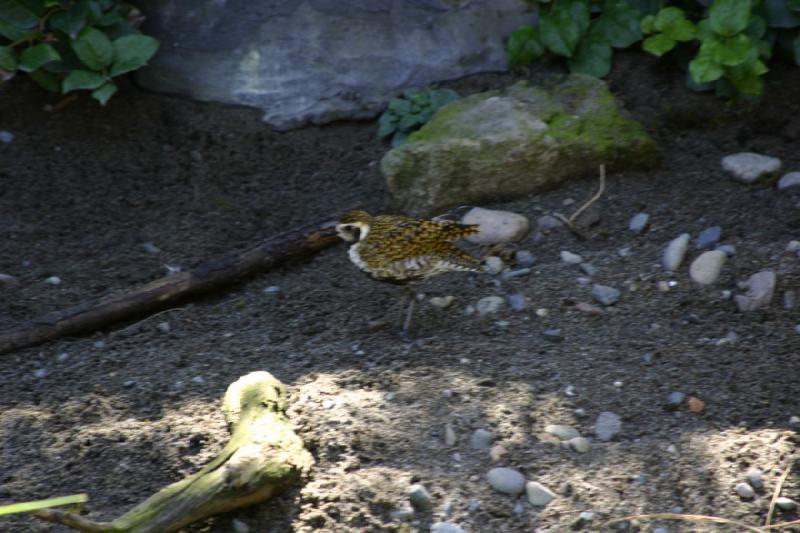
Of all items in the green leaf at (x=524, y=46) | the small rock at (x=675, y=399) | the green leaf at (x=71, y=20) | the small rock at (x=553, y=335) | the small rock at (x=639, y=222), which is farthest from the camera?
the green leaf at (x=524, y=46)

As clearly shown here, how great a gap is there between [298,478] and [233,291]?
61.3 inches

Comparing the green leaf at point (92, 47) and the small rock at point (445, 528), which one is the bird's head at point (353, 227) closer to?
the small rock at point (445, 528)

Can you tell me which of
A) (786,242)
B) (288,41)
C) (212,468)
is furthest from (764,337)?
(288,41)

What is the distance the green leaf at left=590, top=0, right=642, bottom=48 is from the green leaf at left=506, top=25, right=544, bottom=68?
32 centimetres

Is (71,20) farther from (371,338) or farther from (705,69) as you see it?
(705,69)

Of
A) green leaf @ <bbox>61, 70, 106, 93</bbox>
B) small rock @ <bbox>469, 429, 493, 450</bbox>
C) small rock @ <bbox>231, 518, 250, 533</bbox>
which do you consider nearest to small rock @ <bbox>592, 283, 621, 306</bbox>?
small rock @ <bbox>469, 429, 493, 450</bbox>

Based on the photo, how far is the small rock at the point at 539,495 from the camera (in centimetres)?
349

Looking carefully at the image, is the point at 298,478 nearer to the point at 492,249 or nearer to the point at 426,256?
the point at 426,256

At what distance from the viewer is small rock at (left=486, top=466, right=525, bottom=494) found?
3.53 meters

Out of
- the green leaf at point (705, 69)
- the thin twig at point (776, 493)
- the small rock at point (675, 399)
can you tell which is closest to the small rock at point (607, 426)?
the small rock at point (675, 399)

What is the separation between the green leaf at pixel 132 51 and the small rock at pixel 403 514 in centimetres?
321

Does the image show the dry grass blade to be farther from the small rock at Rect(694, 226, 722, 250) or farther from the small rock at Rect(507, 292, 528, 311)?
the small rock at Rect(694, 226, 722, 250)

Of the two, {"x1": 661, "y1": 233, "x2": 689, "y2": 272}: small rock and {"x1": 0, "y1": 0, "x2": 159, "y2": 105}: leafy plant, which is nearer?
{"x1": 661, "y1": 233, "x2": 689, "y2": 272}: small rock

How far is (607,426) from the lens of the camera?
379cm
